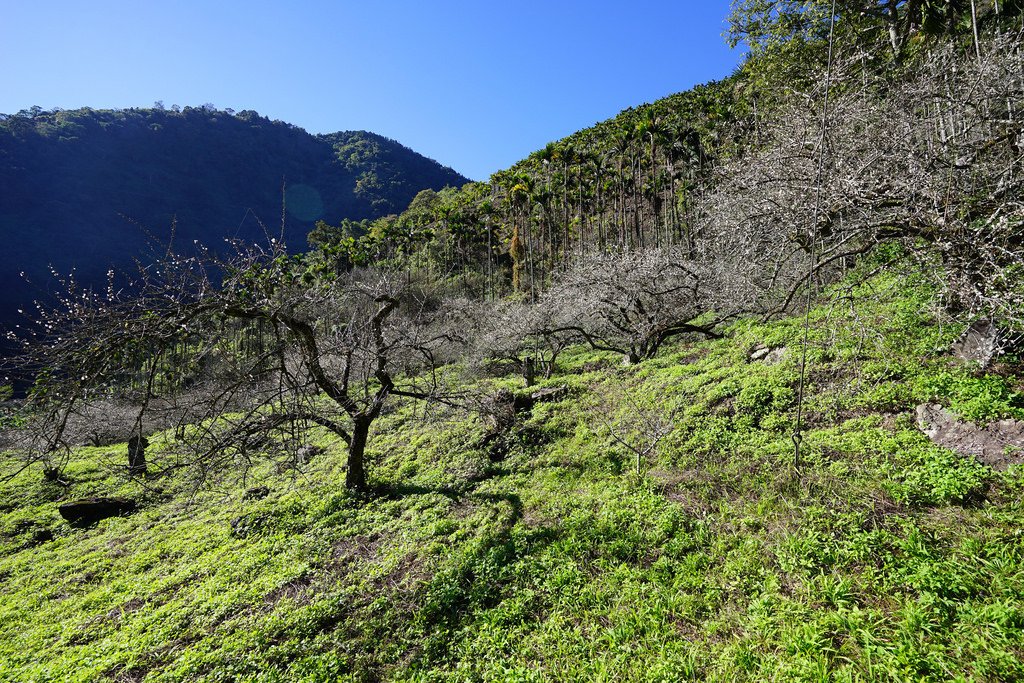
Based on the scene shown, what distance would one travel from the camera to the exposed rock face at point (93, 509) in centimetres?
1310

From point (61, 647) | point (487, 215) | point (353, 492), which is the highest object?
point (487, 215)

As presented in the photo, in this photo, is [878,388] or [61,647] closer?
[61,647]

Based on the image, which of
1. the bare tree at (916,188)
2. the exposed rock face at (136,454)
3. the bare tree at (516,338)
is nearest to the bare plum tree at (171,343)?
the exposed rock face at (136,454)

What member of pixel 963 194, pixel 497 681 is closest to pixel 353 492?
pixel 497 681

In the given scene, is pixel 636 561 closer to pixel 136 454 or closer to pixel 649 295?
pixel 136 454

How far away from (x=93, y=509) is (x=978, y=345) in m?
21.3

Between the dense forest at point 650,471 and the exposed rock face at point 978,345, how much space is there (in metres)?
0.04

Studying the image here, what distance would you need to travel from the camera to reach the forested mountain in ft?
289

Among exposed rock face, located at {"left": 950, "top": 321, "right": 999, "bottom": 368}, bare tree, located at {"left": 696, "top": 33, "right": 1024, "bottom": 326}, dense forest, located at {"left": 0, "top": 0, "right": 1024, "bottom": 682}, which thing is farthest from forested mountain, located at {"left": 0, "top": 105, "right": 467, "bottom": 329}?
exposed rock face, located at {"left": 950, "top": 321, "right": 999, "bottom": 368}

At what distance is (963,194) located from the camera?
4961 mm

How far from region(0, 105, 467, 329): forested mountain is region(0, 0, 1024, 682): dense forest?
77240 mm

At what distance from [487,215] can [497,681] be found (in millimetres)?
50697

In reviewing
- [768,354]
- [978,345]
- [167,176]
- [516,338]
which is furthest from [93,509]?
[167,176]

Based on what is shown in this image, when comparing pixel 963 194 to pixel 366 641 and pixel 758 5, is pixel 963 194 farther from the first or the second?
pixel 758 5
